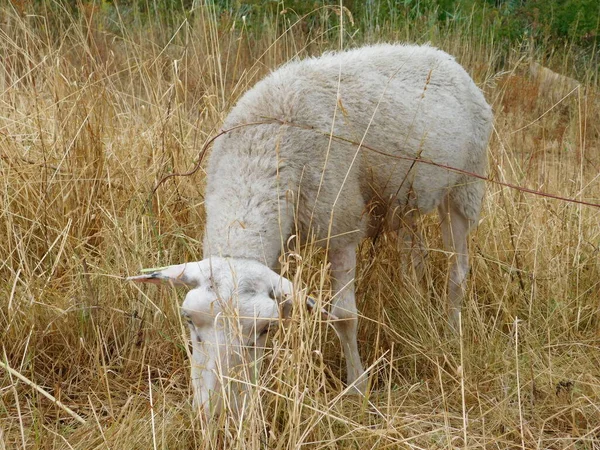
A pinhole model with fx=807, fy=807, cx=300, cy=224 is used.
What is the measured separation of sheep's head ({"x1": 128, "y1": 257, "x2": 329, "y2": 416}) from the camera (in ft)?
8.30

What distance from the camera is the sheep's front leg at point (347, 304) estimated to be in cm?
338

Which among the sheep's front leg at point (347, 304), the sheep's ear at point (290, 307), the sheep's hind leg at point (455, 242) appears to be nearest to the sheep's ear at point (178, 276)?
the sheep's ear at point (290, 307)

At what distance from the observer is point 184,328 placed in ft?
10.5

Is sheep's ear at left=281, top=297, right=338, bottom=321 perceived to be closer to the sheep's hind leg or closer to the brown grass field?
the brown grass field

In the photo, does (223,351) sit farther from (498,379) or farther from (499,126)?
(499,126)

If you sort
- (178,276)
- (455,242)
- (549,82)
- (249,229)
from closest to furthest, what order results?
(178,276)
(249,229)
(455,242)
(549,82)

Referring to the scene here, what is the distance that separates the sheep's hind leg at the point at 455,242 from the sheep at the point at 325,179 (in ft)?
0.03

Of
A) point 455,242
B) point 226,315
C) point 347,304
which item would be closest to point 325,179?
point 347,304

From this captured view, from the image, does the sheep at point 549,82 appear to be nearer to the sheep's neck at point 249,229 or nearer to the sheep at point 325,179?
the sheep at point 325,179

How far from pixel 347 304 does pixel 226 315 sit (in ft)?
3.37

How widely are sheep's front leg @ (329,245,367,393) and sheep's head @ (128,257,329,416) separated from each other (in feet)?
2.23

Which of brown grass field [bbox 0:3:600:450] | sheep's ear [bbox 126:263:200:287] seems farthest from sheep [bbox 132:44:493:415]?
brown grass field [bbox 0:3:600:450]

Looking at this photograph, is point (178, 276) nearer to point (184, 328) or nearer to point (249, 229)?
point (249, 229)

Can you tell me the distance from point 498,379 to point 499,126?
3.54 m
